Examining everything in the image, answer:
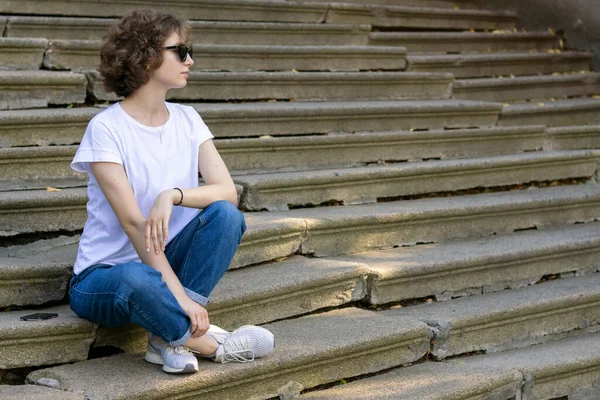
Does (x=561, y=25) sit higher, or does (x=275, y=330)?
(x=561, y=25)

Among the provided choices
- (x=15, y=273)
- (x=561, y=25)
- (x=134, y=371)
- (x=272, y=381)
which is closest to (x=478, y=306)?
(x=272, y=381)

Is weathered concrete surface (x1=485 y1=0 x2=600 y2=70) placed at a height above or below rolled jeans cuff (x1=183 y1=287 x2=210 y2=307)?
above

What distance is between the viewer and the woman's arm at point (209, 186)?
10.2ft

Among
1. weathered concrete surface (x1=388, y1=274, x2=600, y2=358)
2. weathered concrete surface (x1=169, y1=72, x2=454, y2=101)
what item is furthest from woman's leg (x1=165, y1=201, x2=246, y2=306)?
weathered concrete surface (x1=169, y1=72, x2=454, y2=101)

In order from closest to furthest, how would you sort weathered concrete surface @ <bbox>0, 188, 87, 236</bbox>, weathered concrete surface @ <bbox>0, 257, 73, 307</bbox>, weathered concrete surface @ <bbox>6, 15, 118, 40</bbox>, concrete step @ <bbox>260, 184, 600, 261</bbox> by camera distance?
weathered concrete surface @ <bbox>0, 257, 73, 307</bbox>, weathered concrete surface @ <bbox>0, 188, 87, 236</bbox>, concrete step @ <bbox>260, 184, 600, 261</bbox>, weathered concrete surface @ <bbox>6, 15, 118, 40</bbox>

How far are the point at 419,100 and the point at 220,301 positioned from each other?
2729 millimetres

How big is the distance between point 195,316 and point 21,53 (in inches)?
83.4

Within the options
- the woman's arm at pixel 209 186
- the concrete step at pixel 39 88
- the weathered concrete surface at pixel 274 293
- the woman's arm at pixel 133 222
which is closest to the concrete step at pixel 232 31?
A: the concrete step at pixel 39 88

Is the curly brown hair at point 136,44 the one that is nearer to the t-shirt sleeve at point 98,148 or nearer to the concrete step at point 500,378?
the t-shirt sleeve at point 98,148

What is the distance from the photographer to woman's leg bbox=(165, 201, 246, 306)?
3051 mm

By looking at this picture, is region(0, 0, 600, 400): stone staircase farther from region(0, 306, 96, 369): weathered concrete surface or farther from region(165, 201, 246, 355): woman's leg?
region(165, 201, 246, 355): woman's leg

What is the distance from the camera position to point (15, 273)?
10.5ft

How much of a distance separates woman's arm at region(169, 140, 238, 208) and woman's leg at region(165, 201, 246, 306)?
0.14ft

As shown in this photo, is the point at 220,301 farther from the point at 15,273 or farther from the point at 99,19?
the point at 99,19
